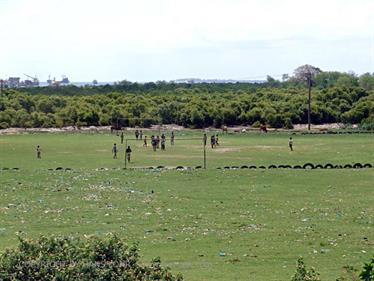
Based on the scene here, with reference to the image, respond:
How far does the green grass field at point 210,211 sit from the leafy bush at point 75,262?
24.1ft

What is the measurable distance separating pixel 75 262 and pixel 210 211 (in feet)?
59.2

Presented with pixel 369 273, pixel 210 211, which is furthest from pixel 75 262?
pixel 210 211

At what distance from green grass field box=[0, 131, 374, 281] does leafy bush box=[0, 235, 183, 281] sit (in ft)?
24.1

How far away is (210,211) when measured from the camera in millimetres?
29156

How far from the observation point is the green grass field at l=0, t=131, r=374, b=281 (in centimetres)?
2114

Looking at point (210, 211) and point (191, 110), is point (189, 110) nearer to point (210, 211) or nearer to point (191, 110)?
point (191, 110)

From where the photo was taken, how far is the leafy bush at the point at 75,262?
11.2m

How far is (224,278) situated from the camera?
1877 cm

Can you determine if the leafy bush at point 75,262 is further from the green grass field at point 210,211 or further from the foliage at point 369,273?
the green grass field at point 210,211

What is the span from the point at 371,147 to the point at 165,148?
16585 millimetres

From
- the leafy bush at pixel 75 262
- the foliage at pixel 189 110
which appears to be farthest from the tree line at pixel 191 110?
the leafy bush at pixel 75 262

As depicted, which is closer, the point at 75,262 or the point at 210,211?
the point at 75,262

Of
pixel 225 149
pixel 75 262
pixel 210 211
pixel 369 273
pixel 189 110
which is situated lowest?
pixel 210 211

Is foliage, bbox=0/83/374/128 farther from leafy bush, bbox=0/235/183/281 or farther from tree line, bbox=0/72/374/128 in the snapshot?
leafy bush, bbox=0/235/183/281
